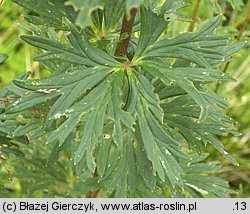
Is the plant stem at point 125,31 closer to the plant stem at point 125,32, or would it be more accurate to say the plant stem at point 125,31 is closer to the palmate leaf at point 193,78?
the plant stem at point 125,32

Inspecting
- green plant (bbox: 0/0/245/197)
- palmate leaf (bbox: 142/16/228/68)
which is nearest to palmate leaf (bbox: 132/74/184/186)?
green plant (bbox: 0/0/245/197)

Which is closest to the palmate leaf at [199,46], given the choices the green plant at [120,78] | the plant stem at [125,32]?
the green plant at [120,78]

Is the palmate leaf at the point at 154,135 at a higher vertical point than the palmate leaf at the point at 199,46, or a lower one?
lower

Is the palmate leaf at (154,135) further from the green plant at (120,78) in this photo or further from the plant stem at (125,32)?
the plant stem at (125,32)

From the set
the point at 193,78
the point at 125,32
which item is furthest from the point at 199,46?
the point at 125,32

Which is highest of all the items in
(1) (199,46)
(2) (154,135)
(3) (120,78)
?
A: (1) (199,46)

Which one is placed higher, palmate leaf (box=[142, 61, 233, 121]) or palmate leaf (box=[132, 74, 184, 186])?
palmate leaf (box=[142, 61, 233, 121])

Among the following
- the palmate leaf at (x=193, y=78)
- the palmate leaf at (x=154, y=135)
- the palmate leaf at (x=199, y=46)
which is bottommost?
the palmate leaf at (x=154, y=135)

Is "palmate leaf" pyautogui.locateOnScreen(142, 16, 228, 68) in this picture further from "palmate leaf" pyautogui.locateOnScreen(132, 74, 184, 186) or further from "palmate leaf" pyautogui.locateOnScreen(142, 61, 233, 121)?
"palmate leaf" pyautogui.locateOnScreen(132, 74, 184, 186)

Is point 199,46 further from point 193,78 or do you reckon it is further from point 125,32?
point 125,32

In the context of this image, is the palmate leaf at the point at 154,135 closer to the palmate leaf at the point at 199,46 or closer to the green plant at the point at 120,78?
the green plant at the point at 120,78

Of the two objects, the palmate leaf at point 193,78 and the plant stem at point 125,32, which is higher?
the plant stem at point 125,32
